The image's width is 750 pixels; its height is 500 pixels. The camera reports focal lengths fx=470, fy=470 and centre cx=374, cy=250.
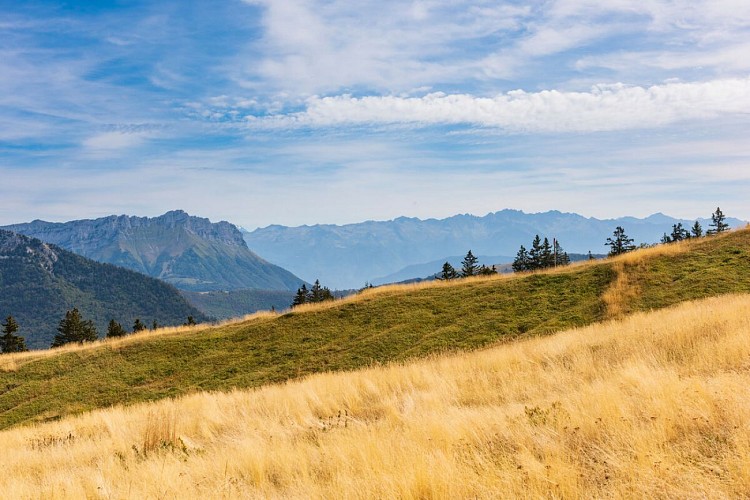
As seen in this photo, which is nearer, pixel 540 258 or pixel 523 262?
pixel 540 258

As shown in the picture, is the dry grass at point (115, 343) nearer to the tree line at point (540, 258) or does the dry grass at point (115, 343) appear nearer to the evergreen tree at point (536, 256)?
the tree line at point (540, 258)

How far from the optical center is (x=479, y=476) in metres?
4.32

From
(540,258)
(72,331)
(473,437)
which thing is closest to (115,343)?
(473,437)

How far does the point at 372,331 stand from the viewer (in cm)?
2189

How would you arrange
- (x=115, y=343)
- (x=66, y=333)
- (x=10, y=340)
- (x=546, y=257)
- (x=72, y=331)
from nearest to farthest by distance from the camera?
(x=115, y=343)
(x=10, y=340)
(x=66, y=333)
(x=72, y=331)
(x=546, y=257)

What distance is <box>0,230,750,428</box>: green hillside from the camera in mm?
18578

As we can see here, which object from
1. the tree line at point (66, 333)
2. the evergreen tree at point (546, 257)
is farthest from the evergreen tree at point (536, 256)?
the tree line at point (66, 333)

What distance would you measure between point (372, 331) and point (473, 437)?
647 inches

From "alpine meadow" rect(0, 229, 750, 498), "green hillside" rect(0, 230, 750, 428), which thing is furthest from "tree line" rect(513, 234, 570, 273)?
Answer: "alpine meadow" rect(0, 229, 750, 498)

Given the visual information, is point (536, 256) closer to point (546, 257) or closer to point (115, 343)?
point (546, 257)

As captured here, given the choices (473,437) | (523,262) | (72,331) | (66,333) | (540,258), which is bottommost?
(66,333)

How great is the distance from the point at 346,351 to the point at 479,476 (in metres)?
15.9

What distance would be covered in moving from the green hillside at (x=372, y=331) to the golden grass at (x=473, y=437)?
7.89 metres

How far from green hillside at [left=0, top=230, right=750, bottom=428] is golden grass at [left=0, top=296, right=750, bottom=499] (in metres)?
7.89
